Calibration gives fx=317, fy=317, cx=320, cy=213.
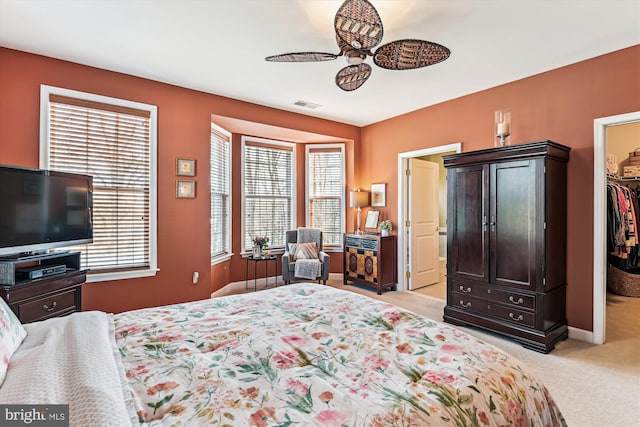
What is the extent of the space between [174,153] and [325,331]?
10.4 ft

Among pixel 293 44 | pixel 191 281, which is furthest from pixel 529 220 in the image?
pixel 191 281

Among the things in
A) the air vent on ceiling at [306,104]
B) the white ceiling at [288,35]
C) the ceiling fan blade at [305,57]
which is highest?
the air vent on ceiling at [306,104]

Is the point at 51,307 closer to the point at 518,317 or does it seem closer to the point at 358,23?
the point at 358,23

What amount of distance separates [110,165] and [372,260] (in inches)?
145

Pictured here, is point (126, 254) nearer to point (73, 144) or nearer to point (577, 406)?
point (73, 144)

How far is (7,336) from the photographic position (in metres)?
1.14

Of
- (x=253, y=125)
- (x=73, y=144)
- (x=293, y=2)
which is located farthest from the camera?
(x=253, y=125)

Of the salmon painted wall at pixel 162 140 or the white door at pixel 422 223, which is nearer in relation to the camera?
the salmon painted wall at pixel 162 140

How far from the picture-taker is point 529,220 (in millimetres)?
3004

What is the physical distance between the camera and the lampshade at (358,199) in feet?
17.8

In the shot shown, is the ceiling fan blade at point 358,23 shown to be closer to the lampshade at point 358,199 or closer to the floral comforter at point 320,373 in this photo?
the floral comforter at point 320,373

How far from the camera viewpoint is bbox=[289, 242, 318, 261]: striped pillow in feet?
16.5

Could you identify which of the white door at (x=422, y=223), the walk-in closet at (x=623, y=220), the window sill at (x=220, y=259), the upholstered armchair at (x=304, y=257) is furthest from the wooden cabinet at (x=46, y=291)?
the walk-in closet at (x=623, y=220)

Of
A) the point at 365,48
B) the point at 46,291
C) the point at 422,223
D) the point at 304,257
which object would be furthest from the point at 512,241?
the point at 46,291
